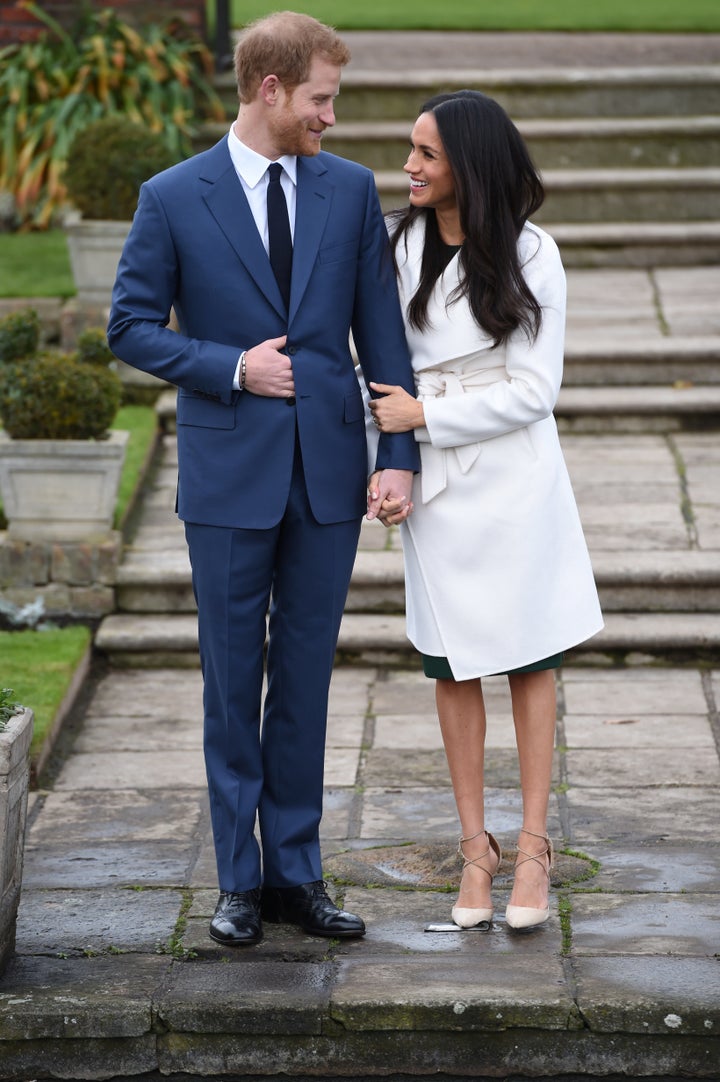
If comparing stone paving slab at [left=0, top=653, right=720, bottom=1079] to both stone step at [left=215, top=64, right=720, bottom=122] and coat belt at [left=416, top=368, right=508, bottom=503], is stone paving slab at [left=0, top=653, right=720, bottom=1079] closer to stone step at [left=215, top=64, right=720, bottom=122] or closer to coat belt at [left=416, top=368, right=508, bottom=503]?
coat belt at [left=416, top=368, right=508, bottom=503]

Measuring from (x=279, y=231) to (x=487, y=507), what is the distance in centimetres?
75

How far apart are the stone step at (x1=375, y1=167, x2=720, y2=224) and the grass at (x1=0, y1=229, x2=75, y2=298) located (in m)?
1.93

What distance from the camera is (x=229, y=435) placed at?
353 centimetres

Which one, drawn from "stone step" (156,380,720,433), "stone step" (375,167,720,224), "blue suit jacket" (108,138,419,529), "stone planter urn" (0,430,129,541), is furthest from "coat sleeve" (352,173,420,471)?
"stone step" (375,167,720,224)

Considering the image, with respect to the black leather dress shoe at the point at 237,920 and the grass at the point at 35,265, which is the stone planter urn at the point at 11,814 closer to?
the black leather dress shoe at the point at 237,920

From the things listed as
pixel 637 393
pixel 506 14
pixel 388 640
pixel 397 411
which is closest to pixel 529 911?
pixel 397 411

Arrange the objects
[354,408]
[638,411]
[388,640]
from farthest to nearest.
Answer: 1. [638,411]
2. [388,640]
3. [354,408]

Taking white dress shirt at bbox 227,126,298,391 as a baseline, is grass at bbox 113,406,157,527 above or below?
below

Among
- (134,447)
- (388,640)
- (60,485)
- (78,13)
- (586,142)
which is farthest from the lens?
(78,13)

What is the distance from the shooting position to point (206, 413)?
11.6 feet

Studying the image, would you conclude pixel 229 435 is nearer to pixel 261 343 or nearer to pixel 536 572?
pixel 261 343

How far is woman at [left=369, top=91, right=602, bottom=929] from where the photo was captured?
11.5 feet

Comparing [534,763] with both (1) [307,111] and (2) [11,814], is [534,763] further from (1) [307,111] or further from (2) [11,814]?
(1) [307,111]

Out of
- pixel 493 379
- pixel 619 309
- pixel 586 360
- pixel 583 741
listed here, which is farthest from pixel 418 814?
pixel 619 309
